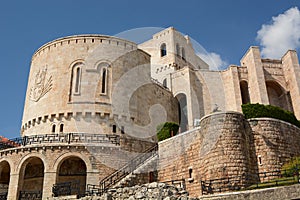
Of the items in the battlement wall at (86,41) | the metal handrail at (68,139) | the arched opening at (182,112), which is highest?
the battlement wall at (86,41)

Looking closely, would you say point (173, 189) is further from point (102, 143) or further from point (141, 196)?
point (102, 143)

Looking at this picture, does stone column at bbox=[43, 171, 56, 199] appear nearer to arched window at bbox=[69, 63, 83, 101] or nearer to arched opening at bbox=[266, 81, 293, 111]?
arched window at bbox=[69, 63, 83, 101]

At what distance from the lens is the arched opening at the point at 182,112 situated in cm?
3117

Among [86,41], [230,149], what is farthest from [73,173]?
[230,149]

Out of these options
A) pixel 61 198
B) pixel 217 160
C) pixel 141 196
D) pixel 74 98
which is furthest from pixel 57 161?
pixel 217 160

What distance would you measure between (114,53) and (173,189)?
15.7 metres

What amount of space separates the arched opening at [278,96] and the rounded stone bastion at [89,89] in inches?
534

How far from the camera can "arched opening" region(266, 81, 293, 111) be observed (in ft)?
105

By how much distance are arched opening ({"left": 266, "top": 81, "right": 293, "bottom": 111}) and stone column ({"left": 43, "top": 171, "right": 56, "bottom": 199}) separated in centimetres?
2413

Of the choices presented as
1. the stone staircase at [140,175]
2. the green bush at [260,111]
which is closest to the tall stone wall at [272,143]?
the green bush at [260,111]

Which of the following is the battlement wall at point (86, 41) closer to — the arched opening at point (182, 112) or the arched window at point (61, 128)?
the arched window at point (61, 128)

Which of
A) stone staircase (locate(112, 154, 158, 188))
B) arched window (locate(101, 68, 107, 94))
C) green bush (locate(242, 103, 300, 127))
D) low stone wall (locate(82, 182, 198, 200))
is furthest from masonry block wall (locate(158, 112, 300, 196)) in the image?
arched window (locate(101, 68, 107, 94))

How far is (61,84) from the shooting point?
24.8 meters

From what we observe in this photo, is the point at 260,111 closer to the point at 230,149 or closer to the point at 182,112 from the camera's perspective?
the point at 230,149
